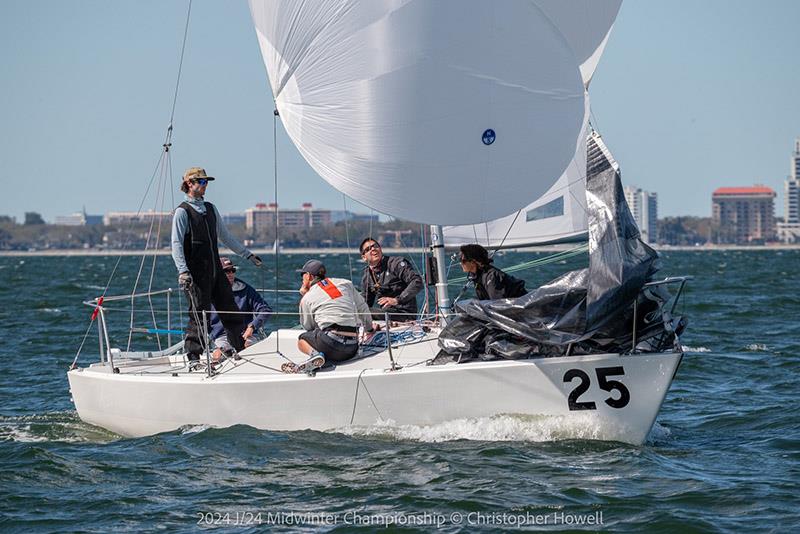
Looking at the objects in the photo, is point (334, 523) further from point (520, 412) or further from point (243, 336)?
point (243, 336)

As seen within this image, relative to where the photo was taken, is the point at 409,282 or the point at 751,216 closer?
the point at 409,282

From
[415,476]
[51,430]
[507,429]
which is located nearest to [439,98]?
[507,429]

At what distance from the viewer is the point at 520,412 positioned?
8.12m

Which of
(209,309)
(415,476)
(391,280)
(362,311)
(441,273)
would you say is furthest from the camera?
(391,280)

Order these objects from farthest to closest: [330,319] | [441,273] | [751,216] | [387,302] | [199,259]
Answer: [751,216]
[387,302]
[199,259]
[441,273]
[330,319]

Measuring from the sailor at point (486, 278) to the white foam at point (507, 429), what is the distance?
962mm

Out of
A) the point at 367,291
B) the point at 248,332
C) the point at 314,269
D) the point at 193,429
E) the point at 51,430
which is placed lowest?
the point at 51,430

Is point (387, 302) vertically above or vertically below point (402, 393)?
above

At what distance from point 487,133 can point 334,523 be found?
3200 mm

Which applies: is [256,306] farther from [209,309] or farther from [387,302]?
[387,302]

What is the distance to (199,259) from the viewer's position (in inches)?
367

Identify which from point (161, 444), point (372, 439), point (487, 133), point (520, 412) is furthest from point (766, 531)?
point (161, 444)

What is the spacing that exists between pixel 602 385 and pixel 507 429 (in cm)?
Result: 74

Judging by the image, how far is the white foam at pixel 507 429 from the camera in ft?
26.5
